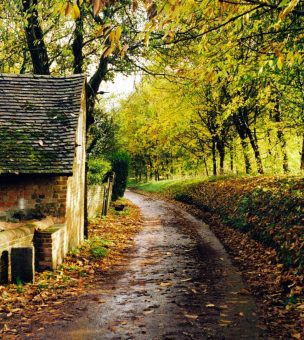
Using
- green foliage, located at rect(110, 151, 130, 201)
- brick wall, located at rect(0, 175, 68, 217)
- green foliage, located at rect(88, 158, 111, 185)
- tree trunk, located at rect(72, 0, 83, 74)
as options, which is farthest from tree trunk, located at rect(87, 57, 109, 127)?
green foliage, located at rect(110, 151, 130, 201)

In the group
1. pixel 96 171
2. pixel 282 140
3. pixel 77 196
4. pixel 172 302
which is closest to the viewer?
pixel 172 302

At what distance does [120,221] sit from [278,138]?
31.3 feet

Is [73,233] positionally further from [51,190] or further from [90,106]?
[90,106]

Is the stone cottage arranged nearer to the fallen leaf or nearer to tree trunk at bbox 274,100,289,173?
the fallen leaf

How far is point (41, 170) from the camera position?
32.2 feet

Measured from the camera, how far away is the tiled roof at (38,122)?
32.8 feet

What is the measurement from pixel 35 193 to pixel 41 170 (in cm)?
76

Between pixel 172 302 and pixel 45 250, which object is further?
pixel 45 250

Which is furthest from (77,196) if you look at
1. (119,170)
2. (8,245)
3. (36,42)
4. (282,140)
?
(119,170)

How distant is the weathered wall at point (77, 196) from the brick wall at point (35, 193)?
341mm

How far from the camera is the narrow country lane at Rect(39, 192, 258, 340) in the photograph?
17.8 ft

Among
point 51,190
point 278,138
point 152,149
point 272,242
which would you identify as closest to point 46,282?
point 51,190

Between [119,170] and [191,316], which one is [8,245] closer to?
[191,316]

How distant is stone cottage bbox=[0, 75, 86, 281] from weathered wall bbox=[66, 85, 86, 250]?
3 centimetres
